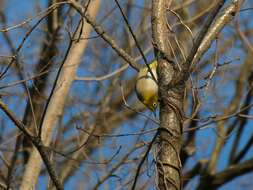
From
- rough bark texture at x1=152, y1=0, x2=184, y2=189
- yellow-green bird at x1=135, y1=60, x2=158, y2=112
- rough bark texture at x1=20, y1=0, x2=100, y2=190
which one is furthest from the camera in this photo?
rough bark texture at x1=20, y1=0, x2=100, y2=190

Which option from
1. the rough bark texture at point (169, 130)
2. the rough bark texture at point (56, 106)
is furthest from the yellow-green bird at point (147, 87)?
the rough bark texture at point (56, 106)

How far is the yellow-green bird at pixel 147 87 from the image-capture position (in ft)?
10.9

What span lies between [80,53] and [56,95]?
0.55 metres

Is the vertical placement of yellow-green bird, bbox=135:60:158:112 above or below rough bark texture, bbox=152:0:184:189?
above

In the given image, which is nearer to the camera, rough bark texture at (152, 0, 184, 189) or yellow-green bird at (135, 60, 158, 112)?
rough bark texture at (152, 0, 184, 189)

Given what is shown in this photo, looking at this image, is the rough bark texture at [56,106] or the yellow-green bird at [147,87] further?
the rough bark texture at [56,106]

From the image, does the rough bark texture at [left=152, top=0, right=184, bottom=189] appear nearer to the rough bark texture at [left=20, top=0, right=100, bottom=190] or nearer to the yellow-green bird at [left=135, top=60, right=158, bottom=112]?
the yellow-green bird at [left=135, top=60, right=158, bottom=112]

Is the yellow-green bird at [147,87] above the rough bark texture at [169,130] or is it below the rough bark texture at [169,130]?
above

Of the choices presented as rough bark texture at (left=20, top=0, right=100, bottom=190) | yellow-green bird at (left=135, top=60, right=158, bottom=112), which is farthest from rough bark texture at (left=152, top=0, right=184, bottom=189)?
rough bark texture at (left=20, top=0, right=100, bottom=190)

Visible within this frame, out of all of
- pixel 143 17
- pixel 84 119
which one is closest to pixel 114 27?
pixel 143 17

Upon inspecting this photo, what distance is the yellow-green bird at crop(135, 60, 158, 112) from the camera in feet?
10.9

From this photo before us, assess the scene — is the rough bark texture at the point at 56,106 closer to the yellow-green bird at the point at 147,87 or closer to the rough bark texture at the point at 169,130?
the yellow-green bird at the point at 147,87

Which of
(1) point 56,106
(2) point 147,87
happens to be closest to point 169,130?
(2) point 147,87

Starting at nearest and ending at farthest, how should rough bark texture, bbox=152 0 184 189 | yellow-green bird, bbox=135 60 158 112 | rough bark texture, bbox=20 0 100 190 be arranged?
rough bark texture, bbox=152 0 184 189
yellow-green bird, bbox=135 60 158 112
rough bark texture, bbox=20 0 100 190
